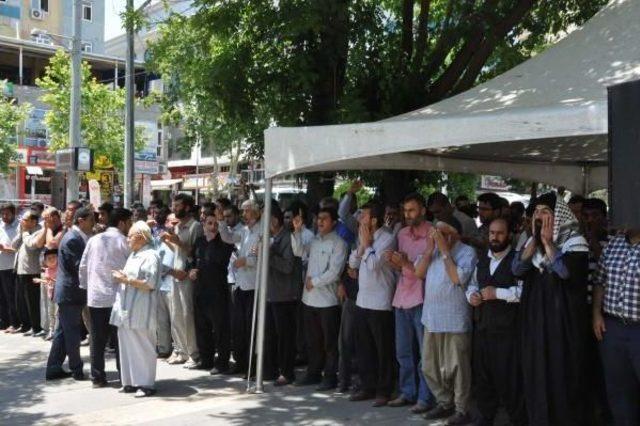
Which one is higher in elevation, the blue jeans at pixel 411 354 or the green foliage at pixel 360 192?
the green foliage at pixel 360 192

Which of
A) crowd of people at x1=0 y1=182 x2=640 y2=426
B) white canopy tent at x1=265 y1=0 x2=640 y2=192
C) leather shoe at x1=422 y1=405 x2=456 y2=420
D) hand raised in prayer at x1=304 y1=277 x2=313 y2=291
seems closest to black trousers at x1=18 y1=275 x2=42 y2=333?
crowd of people at x1=0 y1=182 x2=640 y2=426

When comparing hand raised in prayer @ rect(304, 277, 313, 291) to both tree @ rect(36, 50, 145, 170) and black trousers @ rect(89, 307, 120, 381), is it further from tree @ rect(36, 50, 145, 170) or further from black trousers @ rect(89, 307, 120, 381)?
tree @ rect(36, 50, 145, 170)

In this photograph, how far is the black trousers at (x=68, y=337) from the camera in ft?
25.2

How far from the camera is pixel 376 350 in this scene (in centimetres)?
674

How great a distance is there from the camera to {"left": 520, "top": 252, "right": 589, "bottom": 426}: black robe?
5117 millimetres

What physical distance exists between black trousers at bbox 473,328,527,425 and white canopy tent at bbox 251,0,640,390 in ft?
5.00

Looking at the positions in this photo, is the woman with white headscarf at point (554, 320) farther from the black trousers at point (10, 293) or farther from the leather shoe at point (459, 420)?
the black trousers at point (10, 293)

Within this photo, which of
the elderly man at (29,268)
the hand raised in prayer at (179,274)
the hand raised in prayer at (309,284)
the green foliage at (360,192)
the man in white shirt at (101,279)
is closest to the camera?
the hand raised in prayer at (309,284)

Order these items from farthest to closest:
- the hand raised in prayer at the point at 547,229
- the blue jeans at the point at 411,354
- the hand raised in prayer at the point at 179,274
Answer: the hand raised in prayer at the point at 179,274
the blue jeans at the point at 411,354
the hand raised in prayer at the point at 547,229

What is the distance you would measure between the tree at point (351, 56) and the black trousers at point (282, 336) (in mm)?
2559

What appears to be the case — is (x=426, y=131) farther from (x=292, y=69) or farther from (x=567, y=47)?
(x=292, y=69)

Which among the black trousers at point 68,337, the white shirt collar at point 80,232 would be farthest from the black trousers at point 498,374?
the white shirt collar at point 80,232

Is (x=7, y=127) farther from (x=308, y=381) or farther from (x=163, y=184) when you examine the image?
(x=308, y=381)

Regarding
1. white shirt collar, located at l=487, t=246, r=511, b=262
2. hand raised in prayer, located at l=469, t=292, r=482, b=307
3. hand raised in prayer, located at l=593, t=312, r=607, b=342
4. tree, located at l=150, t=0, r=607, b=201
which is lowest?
hand raised in prayer, located at l=593, t=312, r=607, b=342
